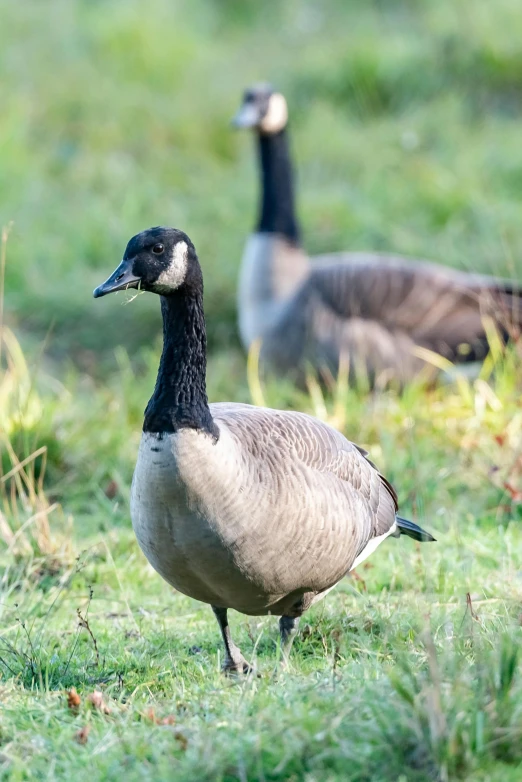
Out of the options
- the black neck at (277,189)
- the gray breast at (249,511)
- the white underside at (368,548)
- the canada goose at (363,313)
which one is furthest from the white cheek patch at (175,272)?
the black neck at (277,189)

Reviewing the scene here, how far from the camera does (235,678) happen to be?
11.4ft

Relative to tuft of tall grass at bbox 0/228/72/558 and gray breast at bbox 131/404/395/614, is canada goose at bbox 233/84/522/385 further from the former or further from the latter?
gray breast at bbox 131/404/395/614

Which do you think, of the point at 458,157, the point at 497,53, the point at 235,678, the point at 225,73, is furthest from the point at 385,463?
the point at 225,73

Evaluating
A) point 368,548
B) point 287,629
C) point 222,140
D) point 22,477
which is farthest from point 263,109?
point 287,629

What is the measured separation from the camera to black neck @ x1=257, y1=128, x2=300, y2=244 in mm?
7996

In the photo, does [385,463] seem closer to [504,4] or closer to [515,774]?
[515,774]

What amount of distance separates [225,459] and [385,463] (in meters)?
2.46

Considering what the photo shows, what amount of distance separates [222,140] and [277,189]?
3212 millimetres

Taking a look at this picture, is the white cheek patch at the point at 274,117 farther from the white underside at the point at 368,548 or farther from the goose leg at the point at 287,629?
the goose leg at the point at 287,629

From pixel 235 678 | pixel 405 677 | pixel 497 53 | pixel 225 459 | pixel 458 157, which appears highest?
pixel 497 53

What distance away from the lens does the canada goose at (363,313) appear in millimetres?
7438

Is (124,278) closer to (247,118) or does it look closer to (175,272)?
(175,272)

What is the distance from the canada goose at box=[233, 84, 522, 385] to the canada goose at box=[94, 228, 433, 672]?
3.57 meters

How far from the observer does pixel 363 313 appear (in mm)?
7559
